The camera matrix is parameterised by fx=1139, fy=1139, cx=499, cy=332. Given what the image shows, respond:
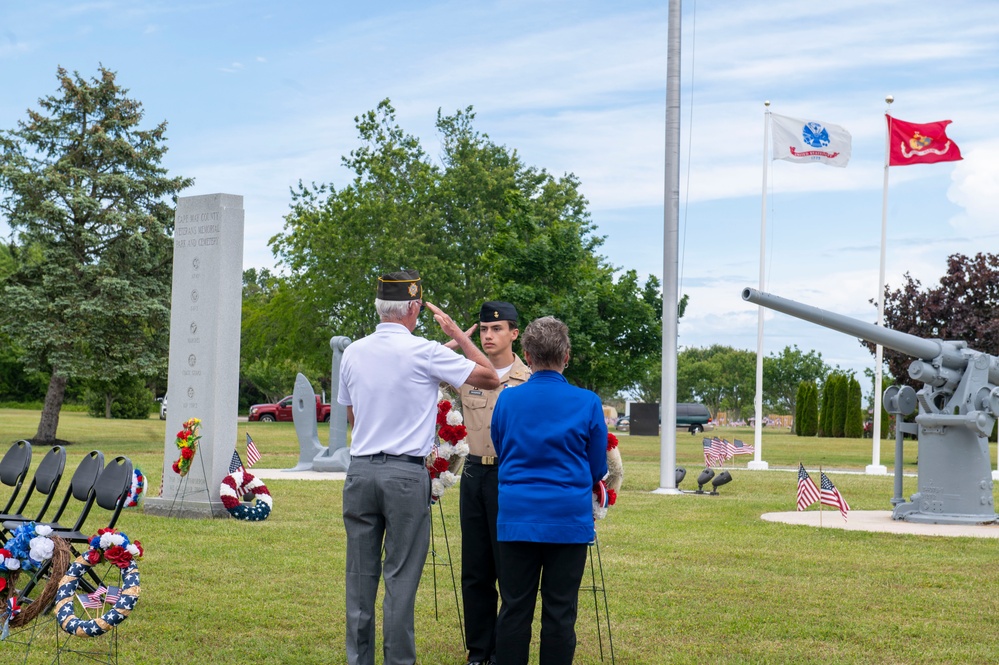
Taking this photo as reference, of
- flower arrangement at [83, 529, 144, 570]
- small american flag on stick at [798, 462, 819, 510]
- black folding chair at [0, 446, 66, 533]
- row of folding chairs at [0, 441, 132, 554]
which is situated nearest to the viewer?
flower arrangement at [83, 529, 144, 570]

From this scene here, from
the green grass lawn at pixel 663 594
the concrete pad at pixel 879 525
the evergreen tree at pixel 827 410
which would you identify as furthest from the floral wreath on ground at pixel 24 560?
the evergreen tree at pixel 827 410

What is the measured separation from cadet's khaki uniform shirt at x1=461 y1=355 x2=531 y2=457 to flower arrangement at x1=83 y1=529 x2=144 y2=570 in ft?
6.13

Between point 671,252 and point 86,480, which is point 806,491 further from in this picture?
point 86,480

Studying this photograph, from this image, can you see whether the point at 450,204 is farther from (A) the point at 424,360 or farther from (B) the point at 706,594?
(A) the point at 424,360

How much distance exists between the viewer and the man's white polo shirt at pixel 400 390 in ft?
17.6

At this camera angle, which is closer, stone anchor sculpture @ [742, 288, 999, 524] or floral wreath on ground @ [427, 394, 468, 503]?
floral wreath on ground @ [427, 394, 468, 503]

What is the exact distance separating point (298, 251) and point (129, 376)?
56.6 ft

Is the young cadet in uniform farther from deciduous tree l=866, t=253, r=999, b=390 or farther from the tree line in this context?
deciduous tree l=866, t=253, r=999, b=390

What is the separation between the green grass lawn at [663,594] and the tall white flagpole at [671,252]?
3.12m

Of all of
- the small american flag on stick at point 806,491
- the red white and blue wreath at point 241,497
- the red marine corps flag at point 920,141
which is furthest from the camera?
the red marine corps flag at point 920,141

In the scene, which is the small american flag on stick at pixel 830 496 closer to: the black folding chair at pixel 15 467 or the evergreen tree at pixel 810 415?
the black folding chair at pixel 15 467

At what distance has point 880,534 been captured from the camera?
13.0m

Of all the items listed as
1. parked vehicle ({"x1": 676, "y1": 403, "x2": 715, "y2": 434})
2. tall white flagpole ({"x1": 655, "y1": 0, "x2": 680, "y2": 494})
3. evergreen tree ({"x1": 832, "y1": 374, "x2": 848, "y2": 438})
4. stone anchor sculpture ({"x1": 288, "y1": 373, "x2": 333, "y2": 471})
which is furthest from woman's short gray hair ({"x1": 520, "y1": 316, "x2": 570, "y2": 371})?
parked vehicle ({"x1": 676, "y1": 403, "x2": 715, "y2": 434})

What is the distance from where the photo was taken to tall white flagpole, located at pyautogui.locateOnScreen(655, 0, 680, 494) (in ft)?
60.3
